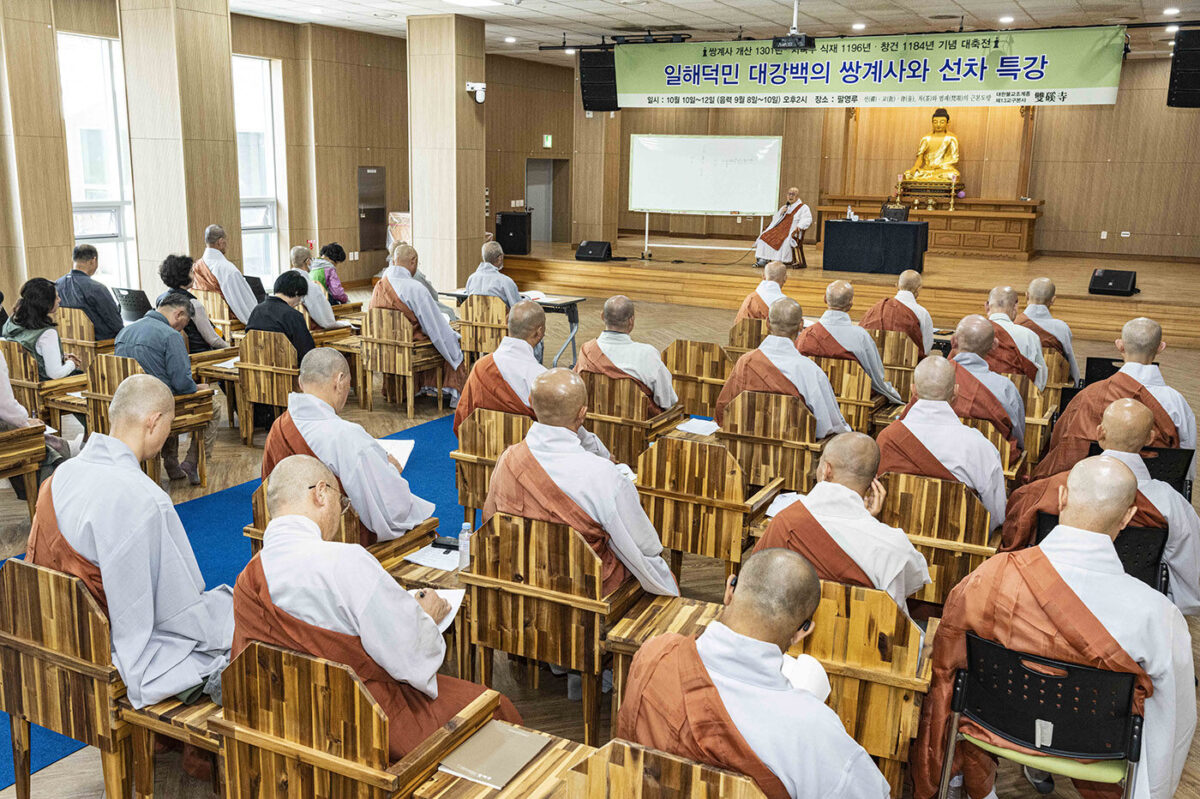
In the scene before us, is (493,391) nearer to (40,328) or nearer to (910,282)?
(40,328)

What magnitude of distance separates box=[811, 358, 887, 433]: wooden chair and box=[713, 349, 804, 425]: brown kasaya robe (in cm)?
103

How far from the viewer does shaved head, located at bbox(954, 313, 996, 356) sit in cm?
502

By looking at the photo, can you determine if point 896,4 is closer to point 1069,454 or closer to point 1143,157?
point 1069,454

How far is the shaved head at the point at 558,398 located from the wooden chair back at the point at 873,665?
1054mm

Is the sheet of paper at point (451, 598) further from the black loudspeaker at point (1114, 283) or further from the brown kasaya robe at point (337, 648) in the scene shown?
the black loudspeaker at point (1114, 283)

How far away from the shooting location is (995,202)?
619 inches

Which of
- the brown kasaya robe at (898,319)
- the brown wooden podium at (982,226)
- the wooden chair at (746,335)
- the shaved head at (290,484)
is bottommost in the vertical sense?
the wooden chair at (746,335)

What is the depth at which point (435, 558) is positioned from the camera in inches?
137

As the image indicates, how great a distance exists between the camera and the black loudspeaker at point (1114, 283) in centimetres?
1188

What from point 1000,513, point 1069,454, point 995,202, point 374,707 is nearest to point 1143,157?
point 995,202

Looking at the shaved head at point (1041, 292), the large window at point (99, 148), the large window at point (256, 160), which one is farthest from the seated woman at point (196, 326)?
the large window at point (256, 160)

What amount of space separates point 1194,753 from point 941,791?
1334 mm

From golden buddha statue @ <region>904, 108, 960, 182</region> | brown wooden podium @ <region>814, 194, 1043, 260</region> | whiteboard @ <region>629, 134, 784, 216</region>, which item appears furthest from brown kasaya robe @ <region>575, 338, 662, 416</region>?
golden buddha statue @ <region>904, 108, 960, 182</region>

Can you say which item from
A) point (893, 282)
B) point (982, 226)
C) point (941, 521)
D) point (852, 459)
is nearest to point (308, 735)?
point (852, 459)
